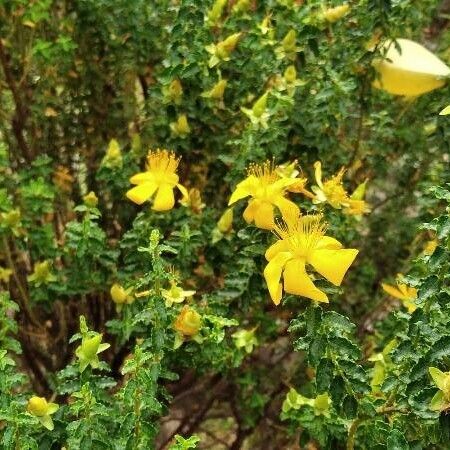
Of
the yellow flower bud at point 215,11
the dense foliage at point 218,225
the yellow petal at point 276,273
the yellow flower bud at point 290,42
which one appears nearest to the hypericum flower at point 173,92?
the dense foliage at point 218,225

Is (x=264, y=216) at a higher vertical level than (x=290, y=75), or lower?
lower

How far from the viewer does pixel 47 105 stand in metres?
2.26

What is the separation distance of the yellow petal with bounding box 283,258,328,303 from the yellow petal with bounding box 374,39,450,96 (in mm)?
937

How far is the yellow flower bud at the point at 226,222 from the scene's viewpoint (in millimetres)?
1706

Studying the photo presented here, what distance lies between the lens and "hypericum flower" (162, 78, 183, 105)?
1.82 meters

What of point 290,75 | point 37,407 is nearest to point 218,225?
point 290,75

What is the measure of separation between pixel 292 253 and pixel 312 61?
0.82 m

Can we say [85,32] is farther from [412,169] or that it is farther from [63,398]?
[412,169]

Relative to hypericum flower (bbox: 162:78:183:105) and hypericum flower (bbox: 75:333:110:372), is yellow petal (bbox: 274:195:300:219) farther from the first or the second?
hypericum flower (bbox: 162:78:183:105)

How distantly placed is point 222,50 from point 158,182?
14.3 inches

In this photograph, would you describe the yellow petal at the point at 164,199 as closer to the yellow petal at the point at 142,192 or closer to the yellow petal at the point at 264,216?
the yellow petal at the point at 142,192

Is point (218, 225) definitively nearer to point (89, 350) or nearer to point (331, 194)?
point (331, 194)

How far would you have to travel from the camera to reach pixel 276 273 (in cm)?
120

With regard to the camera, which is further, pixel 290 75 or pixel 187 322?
pixel 290 75
